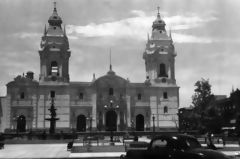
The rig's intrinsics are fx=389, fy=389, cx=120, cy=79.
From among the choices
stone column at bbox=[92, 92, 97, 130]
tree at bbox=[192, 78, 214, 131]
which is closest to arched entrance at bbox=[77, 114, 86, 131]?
stone column at bbox=[92, 92, 97, 130]

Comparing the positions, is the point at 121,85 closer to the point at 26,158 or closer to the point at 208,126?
the point at 208,126

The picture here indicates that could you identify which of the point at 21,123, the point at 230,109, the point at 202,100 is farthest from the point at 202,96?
the point at 230,109

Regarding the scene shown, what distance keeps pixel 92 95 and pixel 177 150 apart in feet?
212

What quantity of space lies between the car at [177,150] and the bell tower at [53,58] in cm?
6318

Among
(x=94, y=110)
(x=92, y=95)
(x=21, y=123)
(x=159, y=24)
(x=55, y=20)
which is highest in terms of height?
(x=55, y=20)

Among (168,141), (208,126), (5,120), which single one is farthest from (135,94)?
(168,141)

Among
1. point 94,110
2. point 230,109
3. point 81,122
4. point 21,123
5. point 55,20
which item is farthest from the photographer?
point 230,109

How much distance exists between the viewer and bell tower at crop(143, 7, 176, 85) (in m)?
76.6

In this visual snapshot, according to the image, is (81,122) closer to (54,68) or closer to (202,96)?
(54,68)

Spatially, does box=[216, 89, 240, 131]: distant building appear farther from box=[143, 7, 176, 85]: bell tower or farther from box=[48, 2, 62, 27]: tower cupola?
box=[48, 2, 62, 27]: tower cupola

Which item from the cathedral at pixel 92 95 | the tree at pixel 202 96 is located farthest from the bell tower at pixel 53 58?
the tree at pixel 202 96

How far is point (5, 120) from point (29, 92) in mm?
6692

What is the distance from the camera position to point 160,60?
3017 inches

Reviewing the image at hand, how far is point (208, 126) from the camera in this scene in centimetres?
4172
